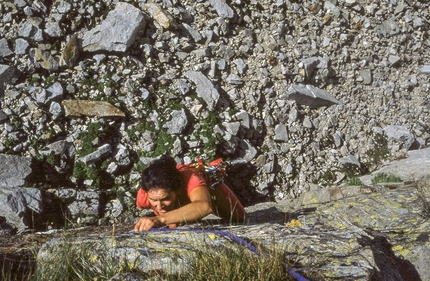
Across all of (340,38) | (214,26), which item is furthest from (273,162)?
(340,38)

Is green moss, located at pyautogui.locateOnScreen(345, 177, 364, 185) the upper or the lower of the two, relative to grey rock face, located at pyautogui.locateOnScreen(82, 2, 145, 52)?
lower

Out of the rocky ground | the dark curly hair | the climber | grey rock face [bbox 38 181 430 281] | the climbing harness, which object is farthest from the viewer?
the rocky ground

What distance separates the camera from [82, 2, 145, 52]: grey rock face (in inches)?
364

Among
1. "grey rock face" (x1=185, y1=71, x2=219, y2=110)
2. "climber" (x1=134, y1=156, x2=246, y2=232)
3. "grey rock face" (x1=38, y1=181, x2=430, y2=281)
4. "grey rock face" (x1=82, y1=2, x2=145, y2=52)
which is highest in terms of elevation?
"grey rock face" (x1=82, y1=2, x2=145, y2=52)

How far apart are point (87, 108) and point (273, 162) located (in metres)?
3.45

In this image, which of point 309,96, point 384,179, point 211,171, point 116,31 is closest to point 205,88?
point 116,31

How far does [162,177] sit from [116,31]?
4396mm

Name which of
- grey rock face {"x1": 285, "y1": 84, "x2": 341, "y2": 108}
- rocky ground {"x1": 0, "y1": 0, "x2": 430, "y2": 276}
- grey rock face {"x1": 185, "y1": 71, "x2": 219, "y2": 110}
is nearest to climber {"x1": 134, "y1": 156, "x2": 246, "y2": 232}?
rocky ground {"x1": 0, "y1": 0, "x2": 430, "y2": 276}

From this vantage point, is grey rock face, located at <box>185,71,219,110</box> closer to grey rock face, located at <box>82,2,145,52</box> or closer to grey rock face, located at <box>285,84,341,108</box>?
grey rock face, located at <box>82,2,145,52</box>

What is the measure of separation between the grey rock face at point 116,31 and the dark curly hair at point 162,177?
3.87 metres

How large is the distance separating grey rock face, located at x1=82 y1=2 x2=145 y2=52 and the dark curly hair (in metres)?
3.87

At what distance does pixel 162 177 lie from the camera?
19.2 feet

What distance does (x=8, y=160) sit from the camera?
7.88 m

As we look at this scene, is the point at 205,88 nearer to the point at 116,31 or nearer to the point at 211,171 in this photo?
the point at 116,31
